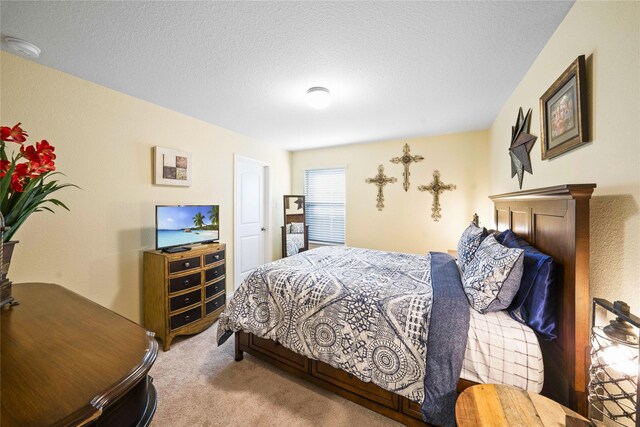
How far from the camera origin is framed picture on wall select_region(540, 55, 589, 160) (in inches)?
49.6

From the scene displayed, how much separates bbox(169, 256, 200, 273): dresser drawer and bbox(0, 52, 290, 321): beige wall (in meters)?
0.52

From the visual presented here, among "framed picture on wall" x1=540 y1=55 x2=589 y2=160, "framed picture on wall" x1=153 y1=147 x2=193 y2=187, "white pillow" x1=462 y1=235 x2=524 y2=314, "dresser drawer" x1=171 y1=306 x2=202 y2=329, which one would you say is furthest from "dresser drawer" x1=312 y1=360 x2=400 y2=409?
"framed picture on wall" x1=153 y1=147 x2=193 y2=187

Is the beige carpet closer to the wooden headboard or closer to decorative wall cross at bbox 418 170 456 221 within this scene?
the wooden headboard

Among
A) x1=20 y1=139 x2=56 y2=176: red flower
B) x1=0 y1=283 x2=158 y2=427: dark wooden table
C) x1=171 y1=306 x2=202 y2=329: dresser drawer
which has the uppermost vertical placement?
x1=20 y1=139 x2=56 y2=176: red flower

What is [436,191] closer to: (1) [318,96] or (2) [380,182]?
(2) [380,182]

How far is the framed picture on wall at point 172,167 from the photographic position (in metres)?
2.73

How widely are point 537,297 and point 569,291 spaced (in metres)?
0.17

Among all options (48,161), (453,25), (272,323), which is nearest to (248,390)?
(272,323)

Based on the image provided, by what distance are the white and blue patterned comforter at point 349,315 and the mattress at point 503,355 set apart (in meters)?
0.25

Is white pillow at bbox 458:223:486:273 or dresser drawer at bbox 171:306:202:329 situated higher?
white pillow at bbox 458:223:486:273

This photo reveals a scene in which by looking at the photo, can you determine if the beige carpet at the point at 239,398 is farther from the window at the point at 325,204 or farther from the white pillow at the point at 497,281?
the window at the point at 325,204

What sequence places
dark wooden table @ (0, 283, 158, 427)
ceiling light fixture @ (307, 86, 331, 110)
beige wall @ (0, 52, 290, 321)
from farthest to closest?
ceiling light fixture @ (307, 86, 331, 110) → beige wall @ (0, 52, 290, 321) → dark wooden table @ (0, 283, 158, 427)

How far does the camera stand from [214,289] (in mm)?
2828

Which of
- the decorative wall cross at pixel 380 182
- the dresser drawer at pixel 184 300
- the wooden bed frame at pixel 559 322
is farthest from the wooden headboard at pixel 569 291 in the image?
the dresser drawer at pixel 184 300
